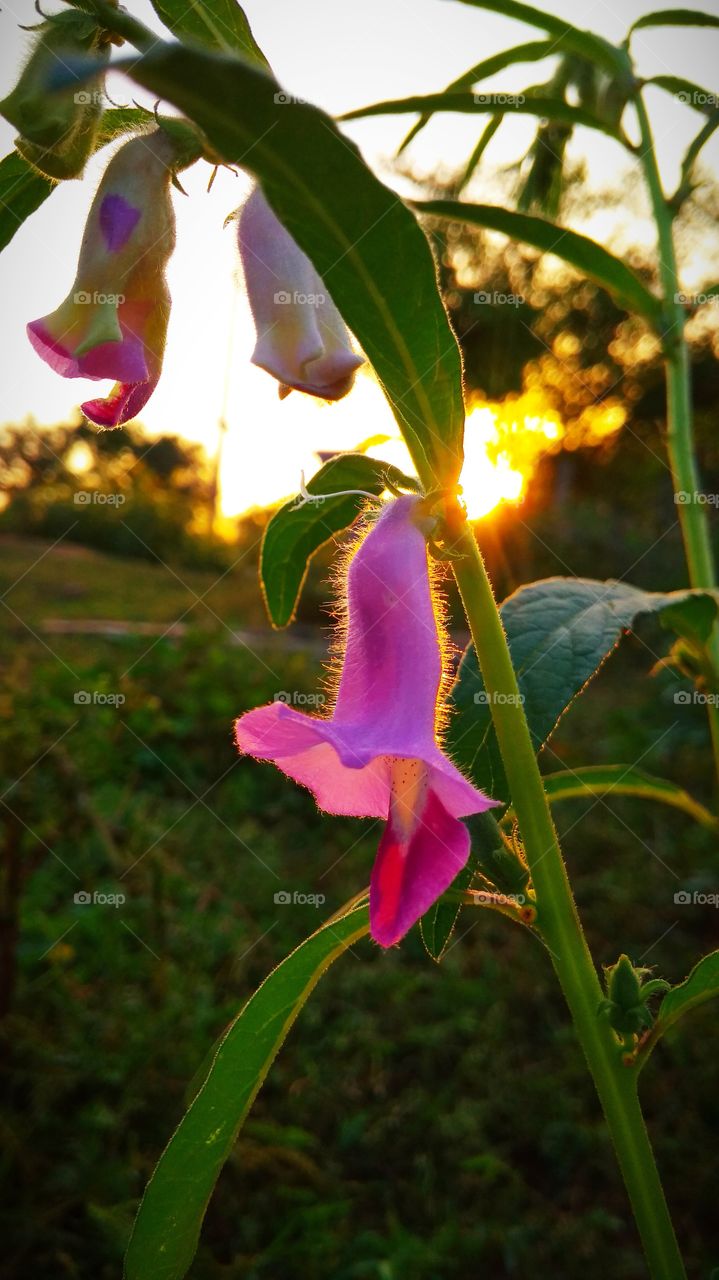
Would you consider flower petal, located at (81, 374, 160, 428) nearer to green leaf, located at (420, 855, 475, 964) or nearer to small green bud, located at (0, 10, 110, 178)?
small green bud, located at (0, 10, 110, 178)

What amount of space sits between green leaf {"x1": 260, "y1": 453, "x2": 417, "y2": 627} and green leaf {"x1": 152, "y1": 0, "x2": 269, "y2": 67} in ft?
0.81

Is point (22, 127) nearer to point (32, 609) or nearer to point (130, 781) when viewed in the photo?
point (130, 781)

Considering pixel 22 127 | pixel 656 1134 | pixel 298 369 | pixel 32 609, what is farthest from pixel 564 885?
pixel 32 609

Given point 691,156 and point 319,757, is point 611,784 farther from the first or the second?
point 691,156

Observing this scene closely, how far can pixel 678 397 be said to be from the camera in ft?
3.40

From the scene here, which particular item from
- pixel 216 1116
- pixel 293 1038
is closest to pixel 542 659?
pixel 216 1116

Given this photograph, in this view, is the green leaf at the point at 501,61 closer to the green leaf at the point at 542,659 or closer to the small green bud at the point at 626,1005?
the green leaf at the point at 542,659

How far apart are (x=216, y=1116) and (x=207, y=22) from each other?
70 centimetres

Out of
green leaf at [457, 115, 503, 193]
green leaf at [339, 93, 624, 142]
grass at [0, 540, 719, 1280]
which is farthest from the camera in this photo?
grass at [0, 540, 719, 1280]

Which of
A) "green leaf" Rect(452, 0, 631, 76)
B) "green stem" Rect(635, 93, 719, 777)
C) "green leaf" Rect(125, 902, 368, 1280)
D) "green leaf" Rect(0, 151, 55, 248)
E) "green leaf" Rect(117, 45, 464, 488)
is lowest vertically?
"green leaf" Rect(125, 902, 368, 1280)

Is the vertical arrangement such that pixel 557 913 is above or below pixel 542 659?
below

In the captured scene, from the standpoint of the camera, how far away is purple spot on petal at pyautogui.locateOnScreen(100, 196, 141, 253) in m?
0.56

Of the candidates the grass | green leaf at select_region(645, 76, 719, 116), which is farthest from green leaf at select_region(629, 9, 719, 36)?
the grass

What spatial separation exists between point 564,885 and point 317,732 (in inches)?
7.6
